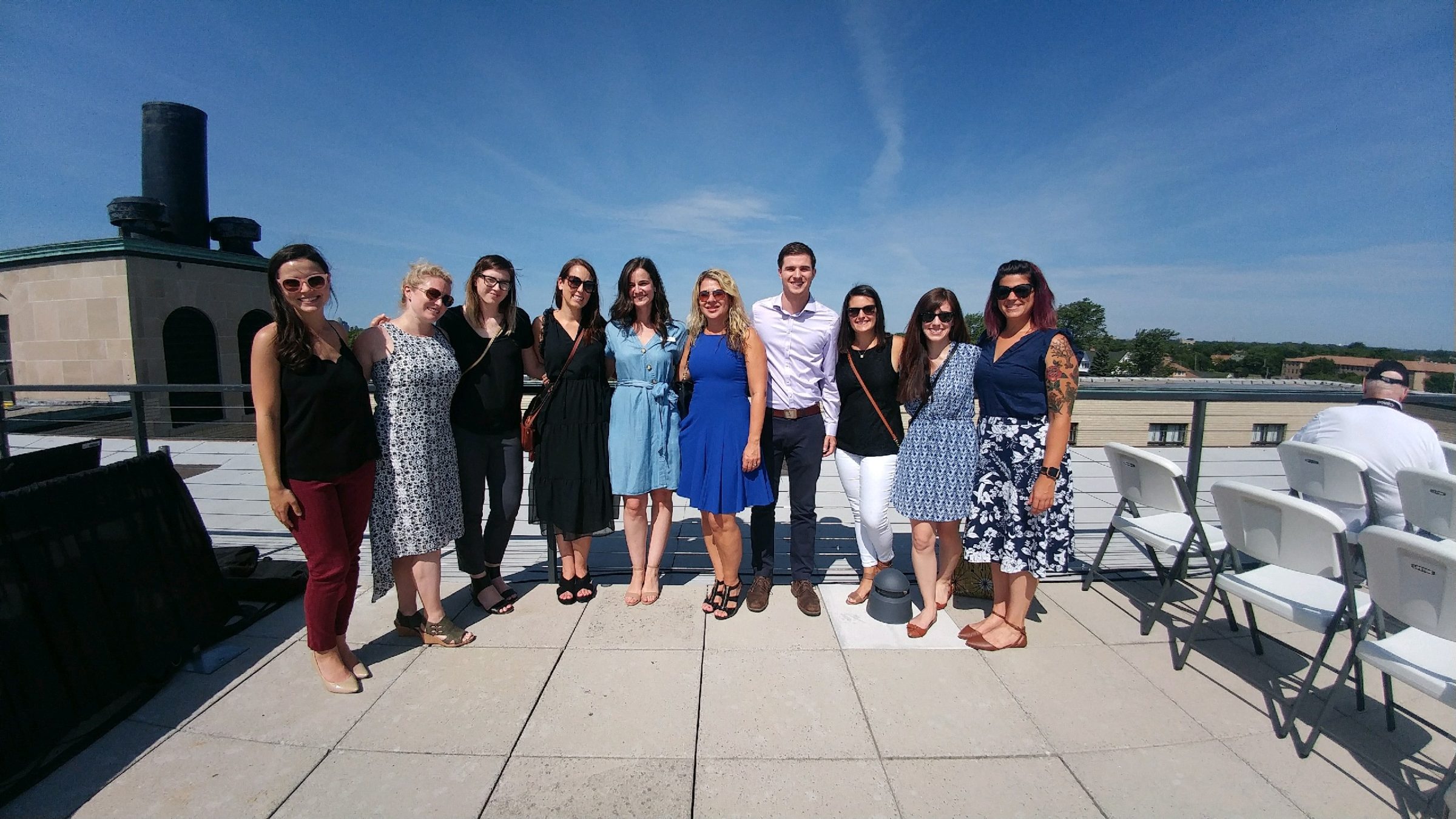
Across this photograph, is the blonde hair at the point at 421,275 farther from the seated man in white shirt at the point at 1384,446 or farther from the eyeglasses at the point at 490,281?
the seated man in white shirt at the point at 1384,446

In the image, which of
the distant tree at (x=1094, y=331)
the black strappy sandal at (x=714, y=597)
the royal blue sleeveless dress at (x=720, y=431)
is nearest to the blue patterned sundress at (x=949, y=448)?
the royal blue sleeveless dress at (x=720, y=431)

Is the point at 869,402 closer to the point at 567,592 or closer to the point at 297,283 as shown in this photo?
the point at 567,592

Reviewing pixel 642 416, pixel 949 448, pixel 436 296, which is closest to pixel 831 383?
pixel 949 448

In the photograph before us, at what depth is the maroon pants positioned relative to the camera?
235cm

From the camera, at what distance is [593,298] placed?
309 centimetres

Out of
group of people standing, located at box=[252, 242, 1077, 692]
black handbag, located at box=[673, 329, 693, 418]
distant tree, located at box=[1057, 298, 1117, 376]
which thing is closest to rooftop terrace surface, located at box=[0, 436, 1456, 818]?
group of people standing, located at box=[252, 242, 1077, 692]

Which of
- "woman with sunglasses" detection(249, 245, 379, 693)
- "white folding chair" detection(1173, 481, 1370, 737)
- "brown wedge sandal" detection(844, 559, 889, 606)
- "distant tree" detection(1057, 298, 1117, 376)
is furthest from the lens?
"distant tree" detection(1057, 298, 1117, 376)

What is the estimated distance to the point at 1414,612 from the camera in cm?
181

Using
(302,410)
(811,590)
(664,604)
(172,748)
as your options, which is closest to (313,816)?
(172,748)

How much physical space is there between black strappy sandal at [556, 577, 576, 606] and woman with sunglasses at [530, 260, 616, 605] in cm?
30

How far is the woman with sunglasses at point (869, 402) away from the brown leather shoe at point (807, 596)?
14.2 inches

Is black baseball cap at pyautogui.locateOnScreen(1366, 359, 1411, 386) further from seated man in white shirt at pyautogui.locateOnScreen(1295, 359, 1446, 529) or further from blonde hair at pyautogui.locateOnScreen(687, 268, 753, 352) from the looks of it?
blonde hair at pyautogui.locateOnScreen(687, 268, 753, 352)

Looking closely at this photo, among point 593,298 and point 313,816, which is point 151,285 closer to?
point 593,298

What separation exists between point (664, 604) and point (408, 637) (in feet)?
4.25
